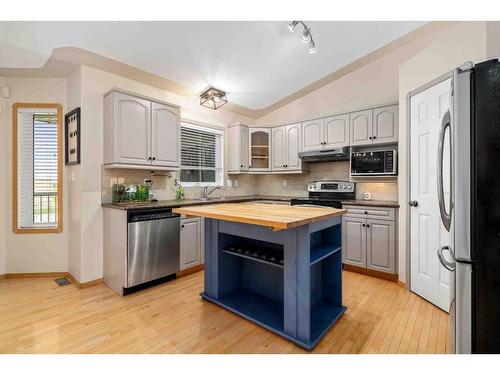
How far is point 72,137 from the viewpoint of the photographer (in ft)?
9.68

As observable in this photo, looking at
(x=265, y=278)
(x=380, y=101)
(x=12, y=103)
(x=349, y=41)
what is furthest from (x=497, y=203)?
(x=12, y=103)

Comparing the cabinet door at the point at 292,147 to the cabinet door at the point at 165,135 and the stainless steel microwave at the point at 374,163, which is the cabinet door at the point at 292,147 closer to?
the stainless steel microwave at the point at 374,163

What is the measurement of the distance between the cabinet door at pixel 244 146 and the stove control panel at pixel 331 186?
1223 mm

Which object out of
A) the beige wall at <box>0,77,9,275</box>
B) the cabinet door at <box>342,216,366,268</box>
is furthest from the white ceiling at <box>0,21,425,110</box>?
the cabinet door at <box>342,216,366,268</box>

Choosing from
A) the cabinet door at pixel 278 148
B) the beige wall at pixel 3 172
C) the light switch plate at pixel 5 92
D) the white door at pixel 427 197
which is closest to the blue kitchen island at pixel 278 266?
the white door at pixel 427 197

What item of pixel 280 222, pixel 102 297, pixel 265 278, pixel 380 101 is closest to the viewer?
pixel 280 222

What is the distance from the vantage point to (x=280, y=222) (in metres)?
1.48

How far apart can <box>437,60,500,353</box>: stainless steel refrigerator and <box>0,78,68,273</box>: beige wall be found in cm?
390

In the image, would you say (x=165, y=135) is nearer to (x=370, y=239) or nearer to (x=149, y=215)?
(x=149, y=215)

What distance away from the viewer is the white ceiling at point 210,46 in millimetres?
2381

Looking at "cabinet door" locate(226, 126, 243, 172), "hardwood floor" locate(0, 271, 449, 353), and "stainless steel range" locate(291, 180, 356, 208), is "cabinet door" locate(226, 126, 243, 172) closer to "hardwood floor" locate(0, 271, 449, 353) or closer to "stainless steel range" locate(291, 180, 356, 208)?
"stainless steel range" locate(291, 180, 356, 208)

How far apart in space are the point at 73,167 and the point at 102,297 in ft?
5.17

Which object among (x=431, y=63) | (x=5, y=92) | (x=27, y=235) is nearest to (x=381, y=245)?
(x=431, y=63)

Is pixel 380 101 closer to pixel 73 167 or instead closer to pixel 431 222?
pixel 431 222
